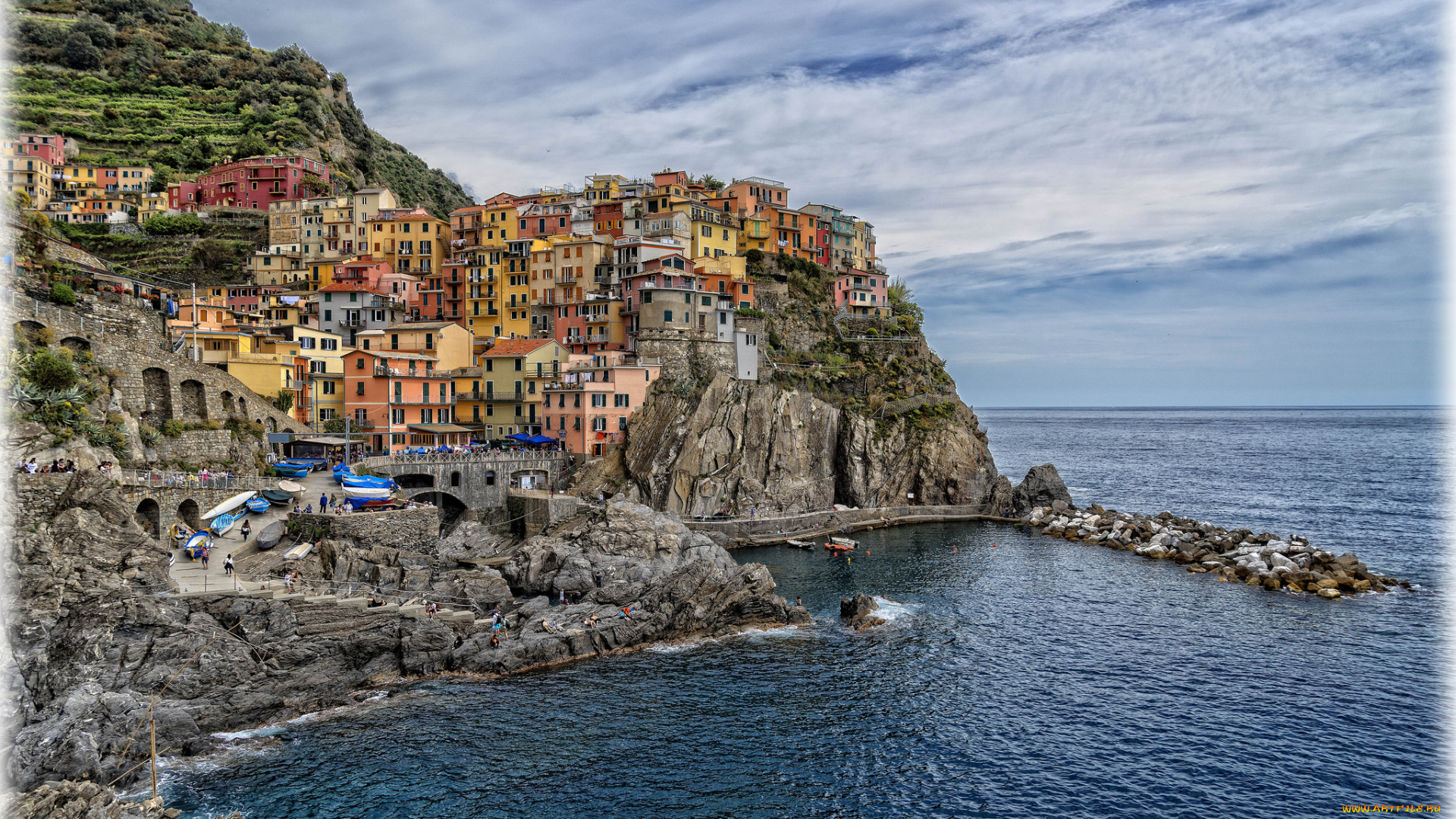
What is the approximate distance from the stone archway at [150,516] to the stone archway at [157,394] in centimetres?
949

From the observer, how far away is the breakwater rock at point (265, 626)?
28406 millimetres

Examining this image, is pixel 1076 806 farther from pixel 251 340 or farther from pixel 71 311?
pixel 251 340

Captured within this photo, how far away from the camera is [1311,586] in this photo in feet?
170

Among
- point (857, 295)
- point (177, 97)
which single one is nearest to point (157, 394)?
point (857, 295)

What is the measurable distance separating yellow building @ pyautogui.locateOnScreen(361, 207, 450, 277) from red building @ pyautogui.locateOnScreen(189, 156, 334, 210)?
70.5 feet

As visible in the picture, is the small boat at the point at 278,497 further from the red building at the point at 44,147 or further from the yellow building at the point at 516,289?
the red building at the point at 44,147

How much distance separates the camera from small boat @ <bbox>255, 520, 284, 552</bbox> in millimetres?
43031

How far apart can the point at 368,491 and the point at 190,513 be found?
27.9 feet

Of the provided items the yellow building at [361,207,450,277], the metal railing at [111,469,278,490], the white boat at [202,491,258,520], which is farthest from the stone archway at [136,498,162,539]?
the yellow building at [361,207,450,277]

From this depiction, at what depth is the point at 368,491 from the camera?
4784cm

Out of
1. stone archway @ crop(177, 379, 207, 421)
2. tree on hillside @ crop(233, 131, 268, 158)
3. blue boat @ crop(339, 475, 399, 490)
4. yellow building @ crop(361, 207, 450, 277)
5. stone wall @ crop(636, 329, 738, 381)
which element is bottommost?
blue boat @ crop(339, 475, 399, 490)

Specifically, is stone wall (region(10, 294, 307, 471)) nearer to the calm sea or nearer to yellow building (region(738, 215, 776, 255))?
the calm sea

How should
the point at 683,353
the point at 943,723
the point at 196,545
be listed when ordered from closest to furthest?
the point at 943,723 < the point at 196,545 < the point at 683,353

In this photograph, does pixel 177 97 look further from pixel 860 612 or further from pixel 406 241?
pixel 860 612
